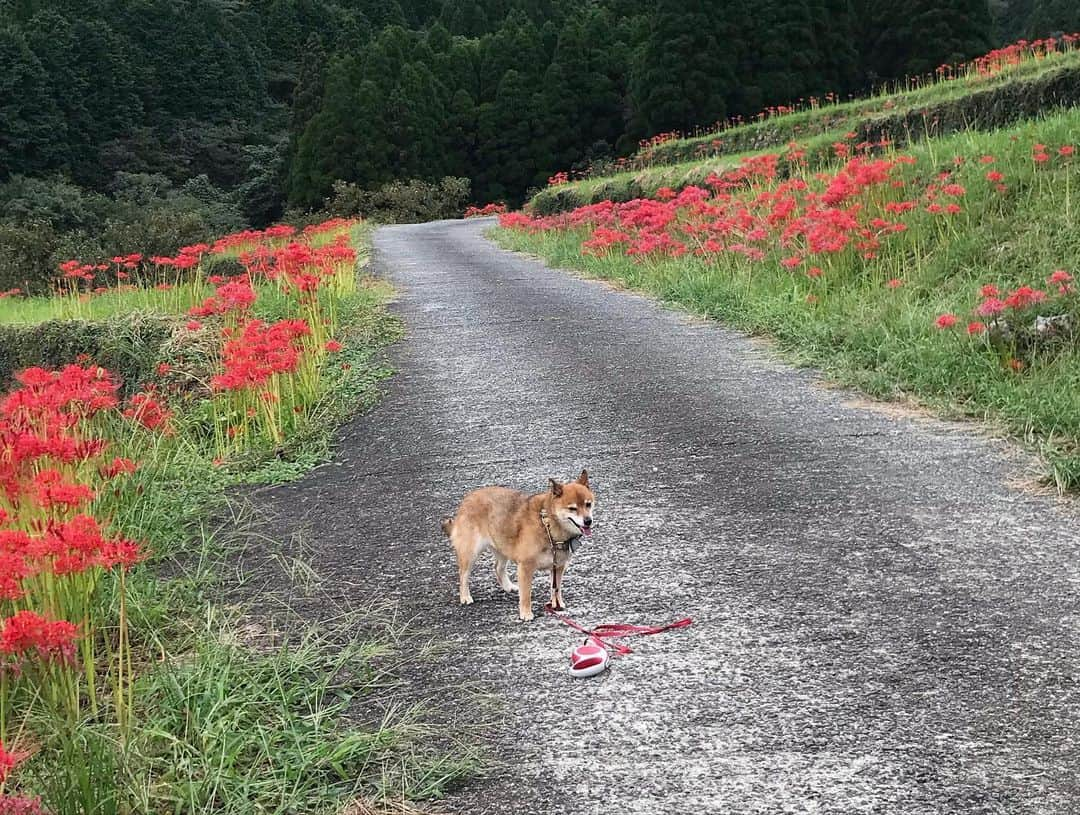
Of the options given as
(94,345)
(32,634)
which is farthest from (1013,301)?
(94,345)

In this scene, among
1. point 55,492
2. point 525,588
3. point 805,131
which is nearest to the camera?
point 55,492

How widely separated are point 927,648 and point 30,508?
3002 millimetres

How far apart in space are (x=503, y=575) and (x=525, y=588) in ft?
1.12

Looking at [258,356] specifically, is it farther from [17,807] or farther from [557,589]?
[17,807]

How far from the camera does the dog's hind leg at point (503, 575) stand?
3773mm

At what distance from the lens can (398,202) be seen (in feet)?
116

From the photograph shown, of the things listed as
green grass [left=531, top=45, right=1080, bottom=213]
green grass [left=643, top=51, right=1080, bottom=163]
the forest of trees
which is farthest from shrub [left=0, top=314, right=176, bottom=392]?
the forest of trees

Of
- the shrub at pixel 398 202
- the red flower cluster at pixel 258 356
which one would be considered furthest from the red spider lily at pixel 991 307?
the shrub at pixel 398 202

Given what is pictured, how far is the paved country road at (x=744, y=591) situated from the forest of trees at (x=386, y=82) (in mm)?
20091

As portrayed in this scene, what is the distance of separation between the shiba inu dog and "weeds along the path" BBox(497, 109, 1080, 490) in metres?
2.44

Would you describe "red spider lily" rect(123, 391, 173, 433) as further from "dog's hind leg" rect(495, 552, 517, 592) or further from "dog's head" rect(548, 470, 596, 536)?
"dog's head" rect(548, 470, 596, 536)

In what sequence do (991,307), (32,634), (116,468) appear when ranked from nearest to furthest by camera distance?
(32,634) < (116,468) < (991,307)

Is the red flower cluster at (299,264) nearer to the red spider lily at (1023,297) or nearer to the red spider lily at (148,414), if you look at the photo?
the red spider lily at (148,414)

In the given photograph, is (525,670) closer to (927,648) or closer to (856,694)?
(856,694)
